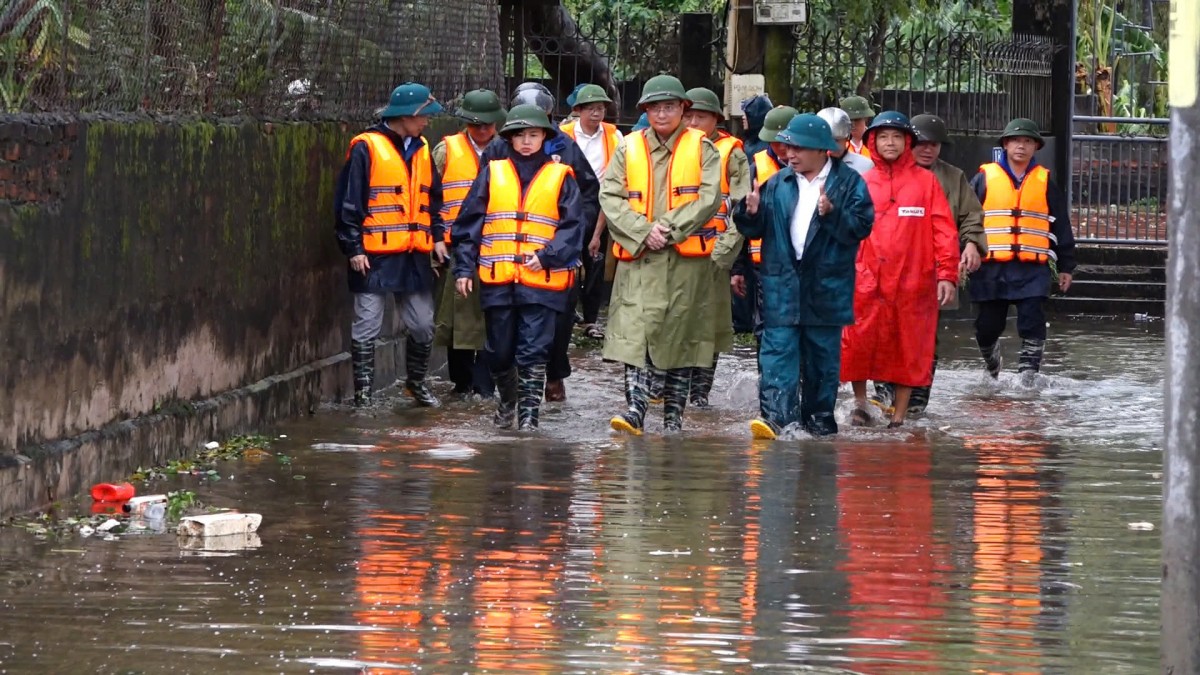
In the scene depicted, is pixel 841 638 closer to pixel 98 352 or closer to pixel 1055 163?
pixel 98 352

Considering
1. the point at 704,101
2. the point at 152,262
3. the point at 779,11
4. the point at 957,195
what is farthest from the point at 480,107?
the point at 779,11

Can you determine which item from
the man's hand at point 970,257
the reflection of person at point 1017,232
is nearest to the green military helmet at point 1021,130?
the reflection of person at point 1017,232

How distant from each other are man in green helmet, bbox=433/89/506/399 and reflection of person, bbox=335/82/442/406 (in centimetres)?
11

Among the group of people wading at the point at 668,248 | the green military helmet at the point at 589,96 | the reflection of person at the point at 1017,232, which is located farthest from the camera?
the green military helmet at the point at 589,96

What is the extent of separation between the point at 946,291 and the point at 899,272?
1.13 ft

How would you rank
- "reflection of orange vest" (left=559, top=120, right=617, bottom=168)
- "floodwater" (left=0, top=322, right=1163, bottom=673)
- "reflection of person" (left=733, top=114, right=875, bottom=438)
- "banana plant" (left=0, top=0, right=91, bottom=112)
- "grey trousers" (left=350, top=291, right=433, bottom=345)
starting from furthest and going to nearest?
"reflection of orange vest" (left=559, top=120, right=617, bottom=168)
"grey trousers" (left=350, top=291, right=433, bottom=345)
"reflection of person" (left=733, top=114, right=875, bottom=438)
"banana plant" (left=0, top=0, right=91, bottom=112)
"floodwater" (left=0, top=322, right=1163, bottom=673)

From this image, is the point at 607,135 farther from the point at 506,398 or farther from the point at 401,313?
the point at 506,398

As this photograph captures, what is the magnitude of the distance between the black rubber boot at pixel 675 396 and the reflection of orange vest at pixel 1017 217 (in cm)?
292

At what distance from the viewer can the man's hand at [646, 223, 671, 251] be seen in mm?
11188

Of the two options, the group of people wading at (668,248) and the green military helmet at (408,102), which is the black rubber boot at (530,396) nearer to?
the group of people wading at (668,248)

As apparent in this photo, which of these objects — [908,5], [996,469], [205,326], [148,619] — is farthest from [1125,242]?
[148,619]

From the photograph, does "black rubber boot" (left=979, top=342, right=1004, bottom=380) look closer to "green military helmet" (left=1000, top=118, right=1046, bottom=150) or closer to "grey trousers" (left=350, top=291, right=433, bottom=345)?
"green military helmet" (left=1000, top=118, right=1046, bottom=150)

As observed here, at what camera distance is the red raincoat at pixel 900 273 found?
38.8 ft

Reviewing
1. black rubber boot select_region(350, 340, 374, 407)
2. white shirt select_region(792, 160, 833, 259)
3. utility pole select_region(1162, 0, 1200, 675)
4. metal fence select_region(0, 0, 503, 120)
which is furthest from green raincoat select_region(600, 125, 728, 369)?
utility pole select_region(1162, 0, 1200, 675)
